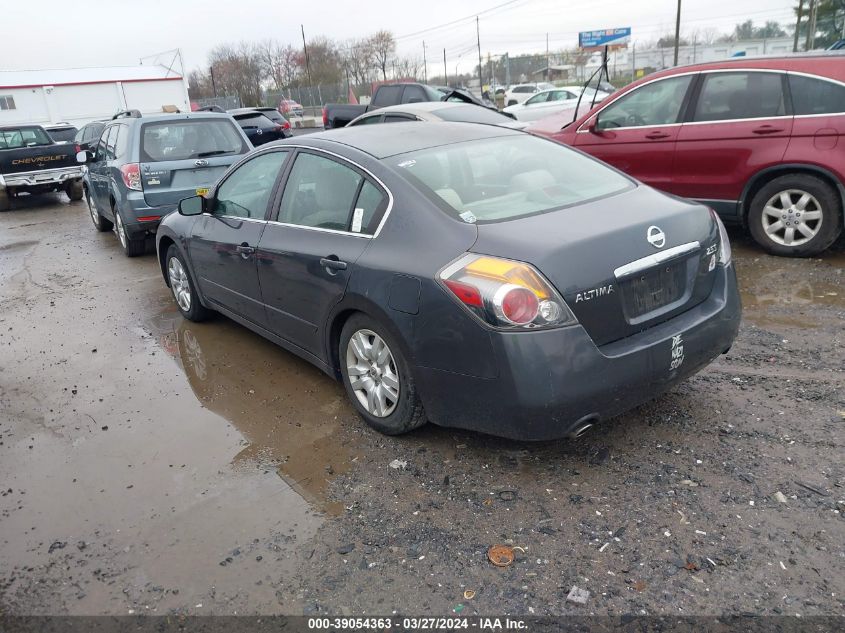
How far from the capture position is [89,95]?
43.2m

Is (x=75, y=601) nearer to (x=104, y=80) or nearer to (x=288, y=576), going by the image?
(x=288, y=576)

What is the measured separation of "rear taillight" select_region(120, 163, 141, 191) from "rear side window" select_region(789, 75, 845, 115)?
708 centimetres

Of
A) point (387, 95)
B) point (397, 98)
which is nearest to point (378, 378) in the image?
point (397, 98)

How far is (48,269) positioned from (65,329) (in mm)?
3040

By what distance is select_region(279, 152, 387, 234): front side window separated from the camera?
363 centimetres

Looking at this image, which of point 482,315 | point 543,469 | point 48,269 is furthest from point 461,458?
point 48,269

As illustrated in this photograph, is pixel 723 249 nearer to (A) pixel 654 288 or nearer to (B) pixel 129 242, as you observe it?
(A) pixel 654 288

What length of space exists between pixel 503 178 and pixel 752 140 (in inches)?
147

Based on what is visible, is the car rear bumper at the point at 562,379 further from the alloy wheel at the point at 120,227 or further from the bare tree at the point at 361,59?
the bare tree at the point at 361,59

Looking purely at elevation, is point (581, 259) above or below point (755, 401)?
above

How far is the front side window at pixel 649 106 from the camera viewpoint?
6879 mm

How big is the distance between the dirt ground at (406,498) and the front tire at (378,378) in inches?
6.4

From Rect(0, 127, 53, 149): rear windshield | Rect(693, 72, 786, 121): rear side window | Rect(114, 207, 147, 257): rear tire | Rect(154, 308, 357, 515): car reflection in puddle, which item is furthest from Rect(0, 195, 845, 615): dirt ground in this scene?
Rect(0, 127, 53, 149): rear windshield

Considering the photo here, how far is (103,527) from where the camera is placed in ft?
10.4
